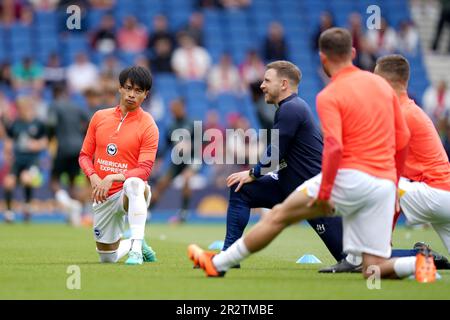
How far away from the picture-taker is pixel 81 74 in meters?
24.5

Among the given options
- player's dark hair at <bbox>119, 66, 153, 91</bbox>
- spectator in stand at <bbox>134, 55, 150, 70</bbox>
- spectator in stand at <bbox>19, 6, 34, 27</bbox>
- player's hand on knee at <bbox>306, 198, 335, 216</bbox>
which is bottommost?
player's hand on knee at <bbox>306, 198, 335, 216</bbox>

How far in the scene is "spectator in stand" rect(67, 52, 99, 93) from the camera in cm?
2445

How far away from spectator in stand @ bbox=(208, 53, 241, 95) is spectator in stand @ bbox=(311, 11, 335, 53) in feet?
8.04

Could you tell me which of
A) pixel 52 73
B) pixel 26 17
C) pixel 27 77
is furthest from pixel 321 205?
pixel 26 17

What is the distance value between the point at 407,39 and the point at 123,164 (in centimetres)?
1884

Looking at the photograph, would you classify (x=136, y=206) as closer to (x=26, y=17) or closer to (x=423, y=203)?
(x=423, y=203)

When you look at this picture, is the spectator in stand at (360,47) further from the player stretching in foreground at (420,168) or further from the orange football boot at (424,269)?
the orange football boot at (424,269)

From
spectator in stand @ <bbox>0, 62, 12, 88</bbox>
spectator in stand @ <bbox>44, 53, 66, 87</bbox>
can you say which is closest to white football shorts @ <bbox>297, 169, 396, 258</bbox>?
spectator in stand @ <bbox>0, 62, 12, 88</bbox>

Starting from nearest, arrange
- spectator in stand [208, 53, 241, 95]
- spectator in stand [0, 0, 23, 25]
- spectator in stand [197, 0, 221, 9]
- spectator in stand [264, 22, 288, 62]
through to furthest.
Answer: spectator in stand [208, 53, 241, 95] < spectator in stand [0, 0, 23, 25] < spectator in stand [264, 22, 288, 62] < spectator in stand [197, 0, 221, 9]

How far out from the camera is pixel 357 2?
95.7 ft

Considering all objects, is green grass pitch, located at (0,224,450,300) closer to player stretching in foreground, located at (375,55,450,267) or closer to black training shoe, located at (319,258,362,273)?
black training shoe, located at (319,258,362,273)

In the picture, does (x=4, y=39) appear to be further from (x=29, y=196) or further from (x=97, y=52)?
(x=29, y=196)

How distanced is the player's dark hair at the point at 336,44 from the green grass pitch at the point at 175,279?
1932 millimetres

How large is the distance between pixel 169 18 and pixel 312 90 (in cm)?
450
